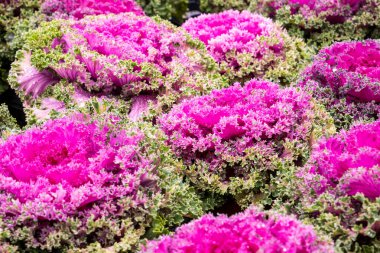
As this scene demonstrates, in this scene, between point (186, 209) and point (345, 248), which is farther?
point (186, 209)

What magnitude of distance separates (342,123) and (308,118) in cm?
73

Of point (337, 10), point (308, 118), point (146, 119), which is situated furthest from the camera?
point (337, 10)

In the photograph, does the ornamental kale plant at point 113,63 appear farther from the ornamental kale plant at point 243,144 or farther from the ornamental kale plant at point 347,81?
the ornamental kale plant at point 347,81

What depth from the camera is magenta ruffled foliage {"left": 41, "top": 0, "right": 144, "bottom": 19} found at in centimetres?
650

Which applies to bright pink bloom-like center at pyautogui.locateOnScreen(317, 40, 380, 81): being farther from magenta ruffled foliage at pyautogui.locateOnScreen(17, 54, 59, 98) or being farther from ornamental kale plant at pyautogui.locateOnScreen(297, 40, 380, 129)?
magenta ruffled foliage at pyautogui.locateOnScreen(17, 54, 59, 98)

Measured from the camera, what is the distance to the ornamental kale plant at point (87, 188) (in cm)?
291

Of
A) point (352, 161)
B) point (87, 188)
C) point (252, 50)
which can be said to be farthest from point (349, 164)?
point (252, 50)

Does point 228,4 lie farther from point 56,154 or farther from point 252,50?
A: point 56,154

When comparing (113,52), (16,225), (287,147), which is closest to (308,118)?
(287,147)

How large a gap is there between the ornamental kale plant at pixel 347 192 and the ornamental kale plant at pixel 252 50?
2453mm

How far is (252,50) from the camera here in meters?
5.66

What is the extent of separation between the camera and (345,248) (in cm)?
278

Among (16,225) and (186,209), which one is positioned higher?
(16,225)

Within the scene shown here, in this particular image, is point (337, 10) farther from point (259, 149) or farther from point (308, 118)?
point (259, 149)
